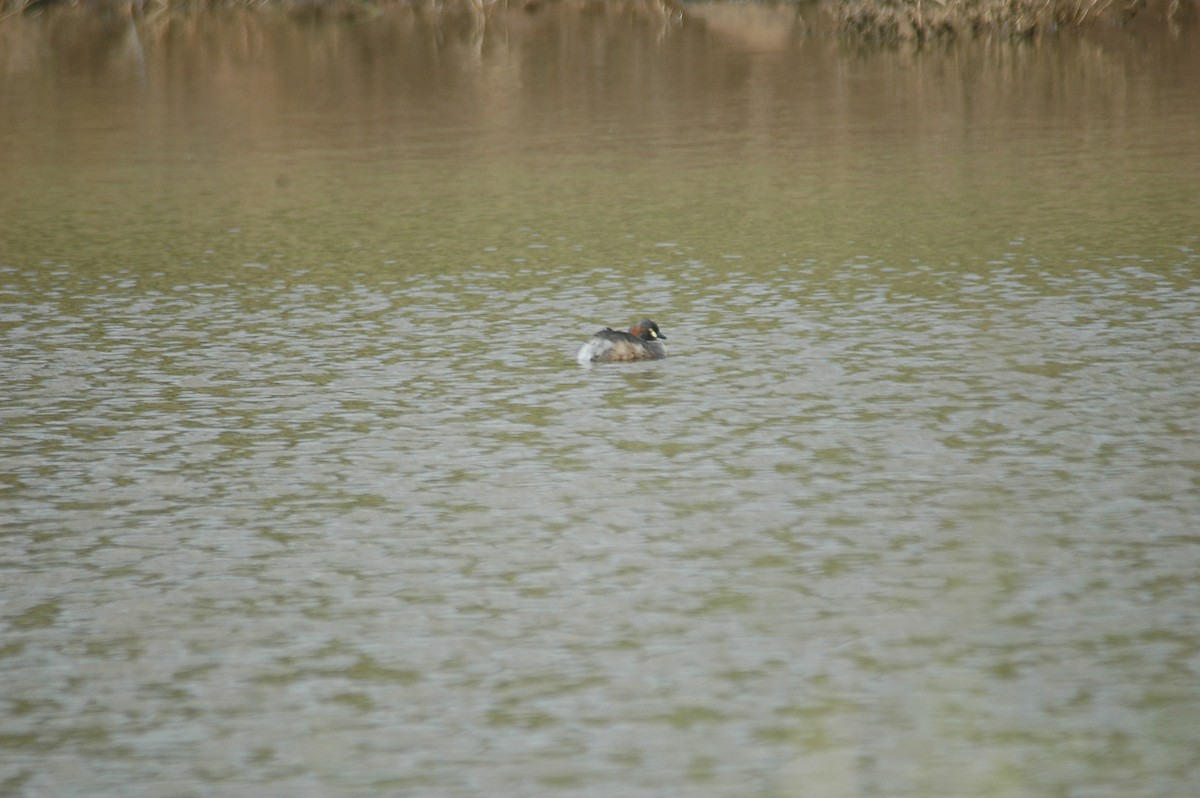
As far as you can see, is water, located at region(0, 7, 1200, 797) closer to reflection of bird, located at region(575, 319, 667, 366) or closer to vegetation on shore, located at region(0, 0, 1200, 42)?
reflection of bird, located at region(575, 319, 667, 366)

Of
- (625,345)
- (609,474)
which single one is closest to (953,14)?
(625,345)

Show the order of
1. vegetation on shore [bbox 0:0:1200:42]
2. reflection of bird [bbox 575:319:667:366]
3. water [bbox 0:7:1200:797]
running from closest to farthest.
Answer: water [bbox 0:7:1200:797] → reflection of bird [bbox 575:319:667:366] → vegetation on shore [bbox 0:0:1200:42]

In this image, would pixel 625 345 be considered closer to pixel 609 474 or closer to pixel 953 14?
pixel 609 474

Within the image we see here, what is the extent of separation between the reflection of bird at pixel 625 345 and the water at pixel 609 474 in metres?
0.13

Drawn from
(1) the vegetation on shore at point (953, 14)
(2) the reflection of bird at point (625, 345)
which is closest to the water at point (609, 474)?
(2) the reflection of bird at point (625, 345)

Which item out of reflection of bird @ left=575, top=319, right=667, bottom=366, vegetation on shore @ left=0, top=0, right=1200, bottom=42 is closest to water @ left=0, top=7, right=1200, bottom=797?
reflection of bird @ left=575, top=319, right=667, bottom=366

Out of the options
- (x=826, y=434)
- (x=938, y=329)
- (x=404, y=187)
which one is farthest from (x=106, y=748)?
(x=404, y=187)

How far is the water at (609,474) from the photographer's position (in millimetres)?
7020

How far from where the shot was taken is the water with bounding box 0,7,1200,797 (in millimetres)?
7020

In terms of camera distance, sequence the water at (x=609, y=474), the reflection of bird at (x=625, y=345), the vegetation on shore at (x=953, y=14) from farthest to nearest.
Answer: the vegetation on shore at (x=953, y=14), the reflection of bird at (x=625, y=345), the water at (x=609, y=474)

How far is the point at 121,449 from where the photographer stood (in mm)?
11156

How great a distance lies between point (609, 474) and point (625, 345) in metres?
2.51

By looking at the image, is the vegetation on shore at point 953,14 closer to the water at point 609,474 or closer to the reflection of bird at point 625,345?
the water at point 609,474

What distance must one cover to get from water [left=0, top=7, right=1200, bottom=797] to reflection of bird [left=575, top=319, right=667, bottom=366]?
129mm
